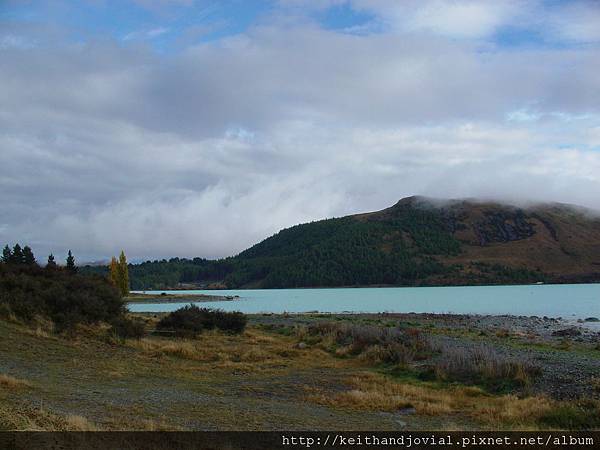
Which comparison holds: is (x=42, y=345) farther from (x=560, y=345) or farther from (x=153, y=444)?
(x=560, y=345)

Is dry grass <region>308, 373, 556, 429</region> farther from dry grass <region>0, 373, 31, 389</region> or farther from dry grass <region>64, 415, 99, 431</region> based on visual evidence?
dry grass <region>0, 373, 31, 389</region>

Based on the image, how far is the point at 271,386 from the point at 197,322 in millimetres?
16518

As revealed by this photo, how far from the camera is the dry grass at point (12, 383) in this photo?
45.4 feet

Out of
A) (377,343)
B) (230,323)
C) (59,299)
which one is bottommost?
(377,343)

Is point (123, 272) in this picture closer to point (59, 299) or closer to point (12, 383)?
point (59, 299)

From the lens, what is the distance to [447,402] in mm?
15859

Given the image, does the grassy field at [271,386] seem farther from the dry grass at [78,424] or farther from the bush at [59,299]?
the bush at [59,299]

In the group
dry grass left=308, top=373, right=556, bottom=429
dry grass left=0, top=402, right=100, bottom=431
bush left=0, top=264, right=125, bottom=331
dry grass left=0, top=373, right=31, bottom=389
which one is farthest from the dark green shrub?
dry grass left=0, top=402, right=100, bottom=431

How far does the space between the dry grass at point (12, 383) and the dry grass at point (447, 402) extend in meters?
7.59

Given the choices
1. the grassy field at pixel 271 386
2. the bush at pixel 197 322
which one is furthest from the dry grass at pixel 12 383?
the bush at pixel 197 322

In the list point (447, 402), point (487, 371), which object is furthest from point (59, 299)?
point (487, 371)

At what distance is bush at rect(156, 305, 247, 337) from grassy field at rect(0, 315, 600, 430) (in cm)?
281

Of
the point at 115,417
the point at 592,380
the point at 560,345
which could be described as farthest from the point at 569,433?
the point at 560,345

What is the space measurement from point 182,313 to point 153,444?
82.5ft
